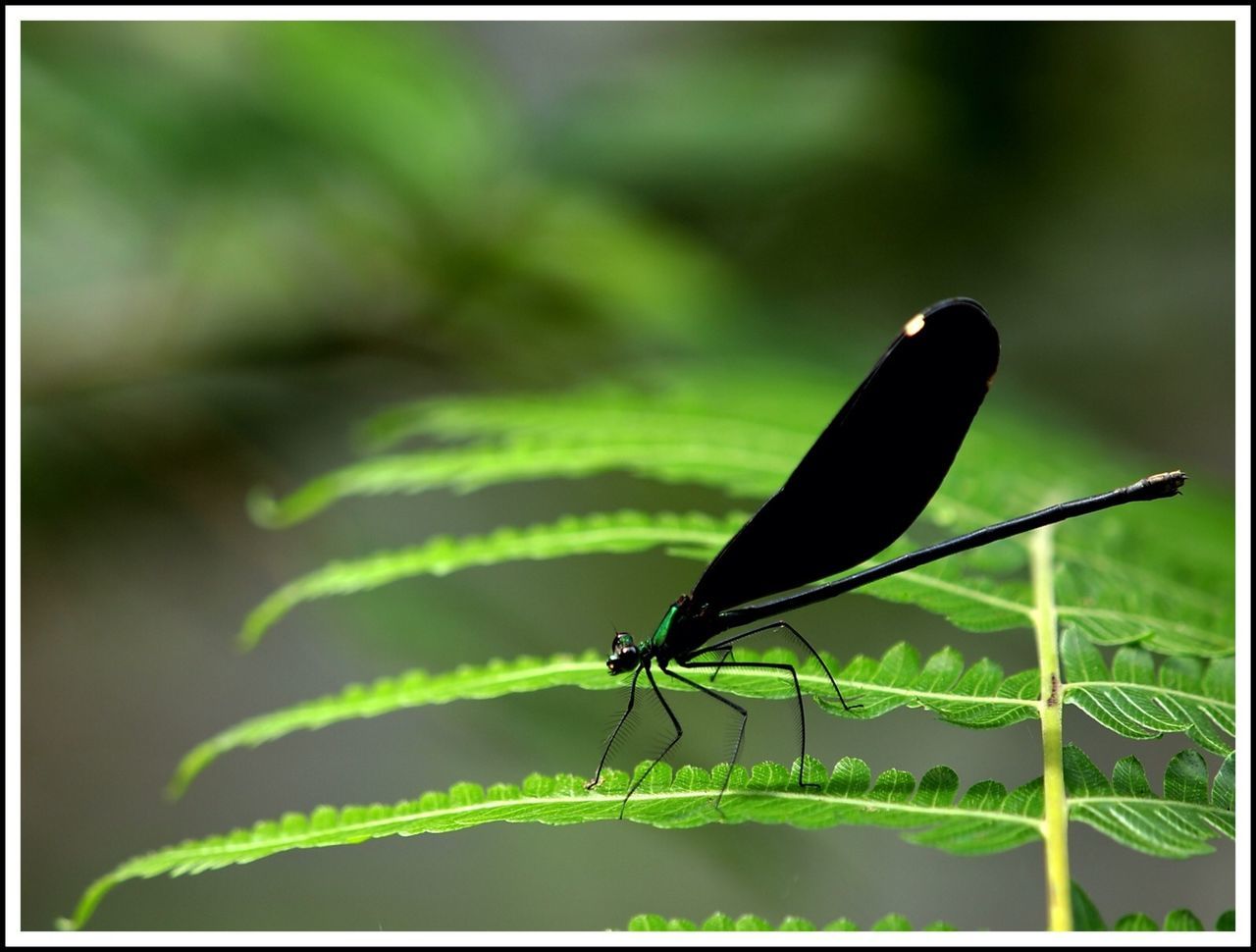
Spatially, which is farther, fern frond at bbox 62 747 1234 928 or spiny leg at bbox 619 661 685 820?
spiny leg at bbox 619 661 685 820

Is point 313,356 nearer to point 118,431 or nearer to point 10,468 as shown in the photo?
point 118,431

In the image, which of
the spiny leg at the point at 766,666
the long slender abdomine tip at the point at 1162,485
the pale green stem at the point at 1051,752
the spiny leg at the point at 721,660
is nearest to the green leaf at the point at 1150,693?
the pale green stem at the point at 1051,752

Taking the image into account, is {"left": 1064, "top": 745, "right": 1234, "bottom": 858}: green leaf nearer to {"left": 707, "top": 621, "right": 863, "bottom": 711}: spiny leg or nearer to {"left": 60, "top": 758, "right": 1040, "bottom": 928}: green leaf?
{"left": 60, "top": 758, "right": 1040, "bottom": 928}: green leaf

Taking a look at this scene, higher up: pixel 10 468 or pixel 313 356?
pixel 313 356

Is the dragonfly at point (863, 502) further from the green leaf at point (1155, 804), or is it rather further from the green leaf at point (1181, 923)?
the green leaf at point (1181, 923)

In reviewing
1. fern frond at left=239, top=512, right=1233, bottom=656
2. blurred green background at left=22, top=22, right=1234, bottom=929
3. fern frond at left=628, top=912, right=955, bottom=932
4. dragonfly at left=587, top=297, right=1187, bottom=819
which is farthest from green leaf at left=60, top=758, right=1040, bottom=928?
blurred green background at left=22, top=22, right=1234, bottom=929

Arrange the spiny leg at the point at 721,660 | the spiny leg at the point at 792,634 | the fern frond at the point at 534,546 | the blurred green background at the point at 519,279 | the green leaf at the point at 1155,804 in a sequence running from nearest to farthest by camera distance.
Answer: the green leaf at the point at 1155,804 → the spiny leg at the point at 792,634 → the spiny leg at the point at 721,660 → the fern frond at the point at 534,546 → the blurred green background at the point at 519,279

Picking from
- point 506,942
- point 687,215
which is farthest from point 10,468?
point 687,215
